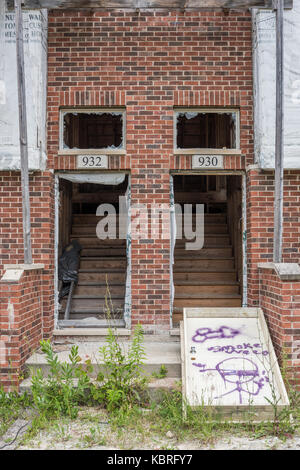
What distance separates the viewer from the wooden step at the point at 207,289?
841 centimetres

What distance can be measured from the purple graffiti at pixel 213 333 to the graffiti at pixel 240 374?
0.41 meters

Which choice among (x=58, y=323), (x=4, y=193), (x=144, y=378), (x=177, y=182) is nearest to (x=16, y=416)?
(x=144, y=378)

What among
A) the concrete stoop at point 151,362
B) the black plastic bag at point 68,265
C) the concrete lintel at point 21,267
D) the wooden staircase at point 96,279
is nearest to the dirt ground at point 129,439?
the concrete stoop at point 151,362

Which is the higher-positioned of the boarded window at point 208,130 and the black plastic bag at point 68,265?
the boarded window at point 208,130

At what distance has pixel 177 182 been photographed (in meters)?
13.2

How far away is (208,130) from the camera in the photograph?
11.5m

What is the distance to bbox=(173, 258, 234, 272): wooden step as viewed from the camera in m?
9.16

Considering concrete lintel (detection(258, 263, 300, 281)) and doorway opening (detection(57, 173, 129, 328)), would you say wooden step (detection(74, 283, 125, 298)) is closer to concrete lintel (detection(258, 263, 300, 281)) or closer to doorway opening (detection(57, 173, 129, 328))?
doorway opening (detection(57, 173, 129, 328))

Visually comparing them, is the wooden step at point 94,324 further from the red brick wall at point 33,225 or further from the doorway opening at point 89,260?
the red brick wall at point 33,225

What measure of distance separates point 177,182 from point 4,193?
7.16m

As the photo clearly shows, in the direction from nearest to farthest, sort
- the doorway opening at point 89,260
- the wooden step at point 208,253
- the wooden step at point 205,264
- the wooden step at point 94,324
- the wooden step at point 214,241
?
1. the wooden step at point 94,324
2. the doorway opening at point 89,260
3. the wooden step at point 205,264
4. the wooden step at point 208,253
5. the wooden step at point 214,241

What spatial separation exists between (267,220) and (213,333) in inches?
76.3

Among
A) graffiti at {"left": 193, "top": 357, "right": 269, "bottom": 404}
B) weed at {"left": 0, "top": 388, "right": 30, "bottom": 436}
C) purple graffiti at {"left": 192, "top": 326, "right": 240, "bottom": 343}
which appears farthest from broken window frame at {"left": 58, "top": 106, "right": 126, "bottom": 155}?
weed at {"left": 0, "top": 388, "right": 30, "bottom": 436}

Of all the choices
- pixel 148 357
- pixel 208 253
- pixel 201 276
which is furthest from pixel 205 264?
pixel 148 357
